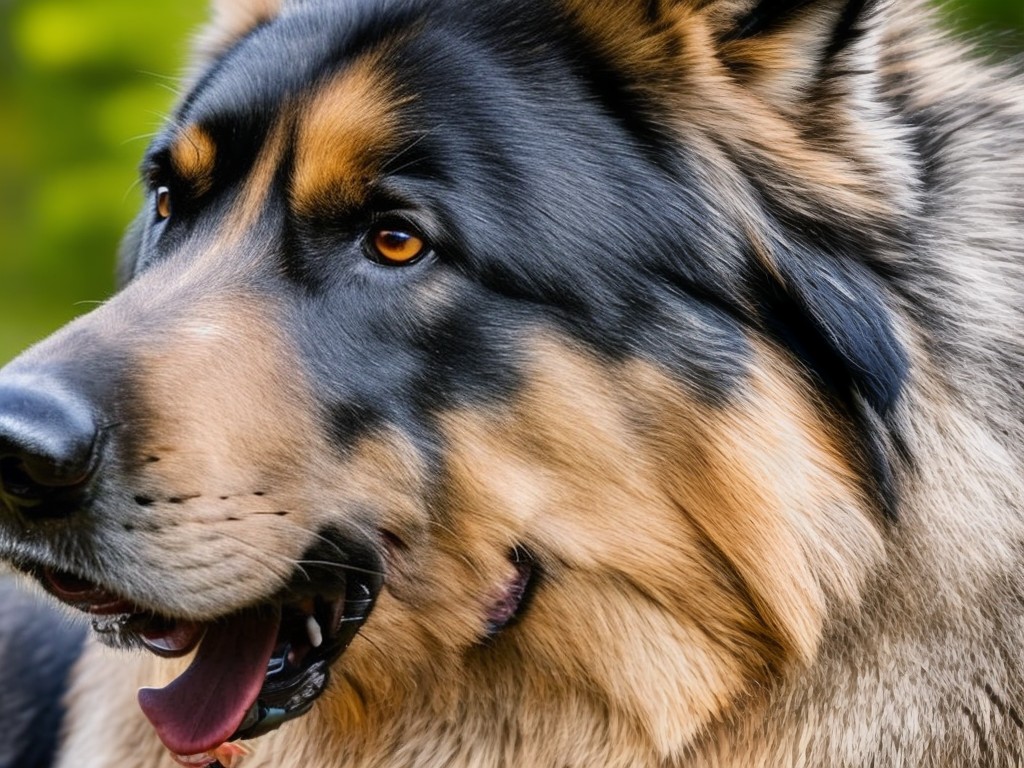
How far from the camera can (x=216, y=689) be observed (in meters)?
2.96

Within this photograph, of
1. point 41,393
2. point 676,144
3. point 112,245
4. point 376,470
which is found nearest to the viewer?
point 41,393

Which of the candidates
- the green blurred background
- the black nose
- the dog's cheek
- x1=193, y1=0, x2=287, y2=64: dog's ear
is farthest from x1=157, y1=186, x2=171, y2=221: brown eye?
the green blurred background

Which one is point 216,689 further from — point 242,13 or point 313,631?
point 242,13

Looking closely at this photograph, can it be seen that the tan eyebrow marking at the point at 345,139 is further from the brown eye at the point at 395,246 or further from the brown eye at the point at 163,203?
the brown eye at the point at 163,203

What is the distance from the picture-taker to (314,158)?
3008 millimetres

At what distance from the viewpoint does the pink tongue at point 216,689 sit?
291 cm

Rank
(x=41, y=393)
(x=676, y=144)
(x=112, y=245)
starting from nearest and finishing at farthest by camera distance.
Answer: (x=41, y=393) < (x=676, y=144) < (x=112, y=245)

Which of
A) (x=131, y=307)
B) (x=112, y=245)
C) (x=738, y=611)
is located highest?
(x=131, y=307)

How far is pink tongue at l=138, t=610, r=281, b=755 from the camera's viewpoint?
2.91 m

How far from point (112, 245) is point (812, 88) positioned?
990 cm

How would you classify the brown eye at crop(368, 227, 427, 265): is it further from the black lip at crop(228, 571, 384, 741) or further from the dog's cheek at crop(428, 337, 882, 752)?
the black lip at crop(228, 571, 384, 741)

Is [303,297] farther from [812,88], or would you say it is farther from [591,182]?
[812,88]

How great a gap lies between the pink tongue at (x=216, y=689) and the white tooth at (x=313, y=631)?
2.7 inches

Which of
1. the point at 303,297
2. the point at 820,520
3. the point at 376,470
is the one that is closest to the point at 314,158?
the point at 303,297
